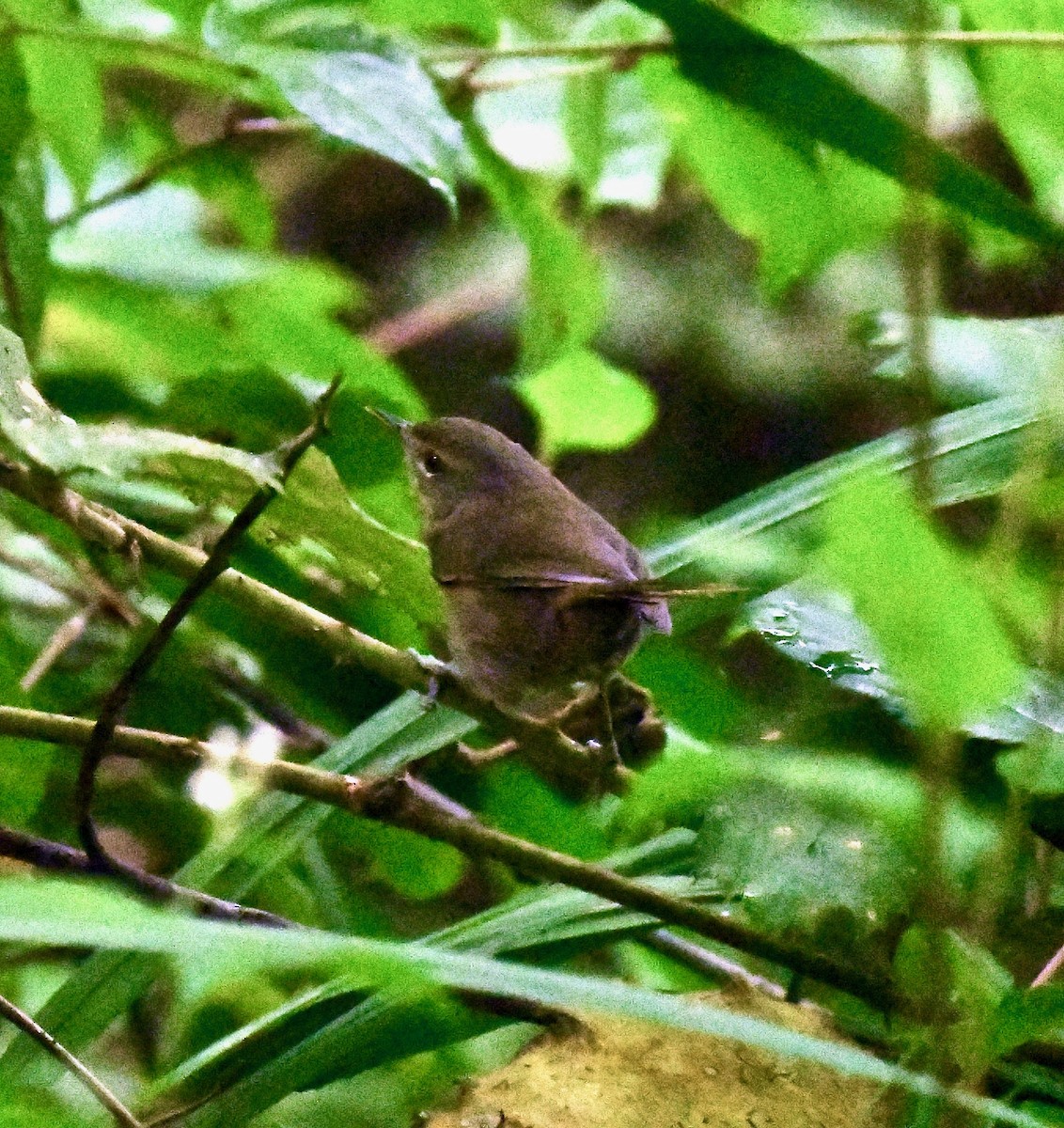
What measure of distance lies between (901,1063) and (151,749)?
0.58 meters

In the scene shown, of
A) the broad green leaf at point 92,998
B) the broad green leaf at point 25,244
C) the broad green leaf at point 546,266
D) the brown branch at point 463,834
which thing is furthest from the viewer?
the broad green leaf at point 546,266

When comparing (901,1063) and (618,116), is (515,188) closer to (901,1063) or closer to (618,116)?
(618,116)

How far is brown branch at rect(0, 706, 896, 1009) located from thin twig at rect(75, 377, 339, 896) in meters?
0.07

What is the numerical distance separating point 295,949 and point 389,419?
1.37 m

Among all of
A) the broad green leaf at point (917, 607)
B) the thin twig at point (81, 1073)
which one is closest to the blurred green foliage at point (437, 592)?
the broad green leaf at point (917, 607)

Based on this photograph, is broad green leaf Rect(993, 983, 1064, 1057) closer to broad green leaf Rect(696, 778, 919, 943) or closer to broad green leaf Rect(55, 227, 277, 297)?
broad green leaf Rect(696, 778, 919, 943)

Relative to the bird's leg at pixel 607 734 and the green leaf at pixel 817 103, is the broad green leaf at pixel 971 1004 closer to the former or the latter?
the bird's leg at pixel 607 734

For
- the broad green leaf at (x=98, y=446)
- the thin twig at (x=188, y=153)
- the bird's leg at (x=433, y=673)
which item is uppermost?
the broad green leaf at (x=98, y=446)

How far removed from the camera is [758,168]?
4.75 feet

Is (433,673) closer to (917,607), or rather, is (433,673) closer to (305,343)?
(305,343)

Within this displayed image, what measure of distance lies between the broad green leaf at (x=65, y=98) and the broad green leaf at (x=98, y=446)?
69 cm

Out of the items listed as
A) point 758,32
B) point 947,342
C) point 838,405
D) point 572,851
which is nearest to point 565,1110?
point 572,851

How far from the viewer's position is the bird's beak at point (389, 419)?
1.59 metres

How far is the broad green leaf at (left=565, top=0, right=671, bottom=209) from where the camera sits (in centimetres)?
159
